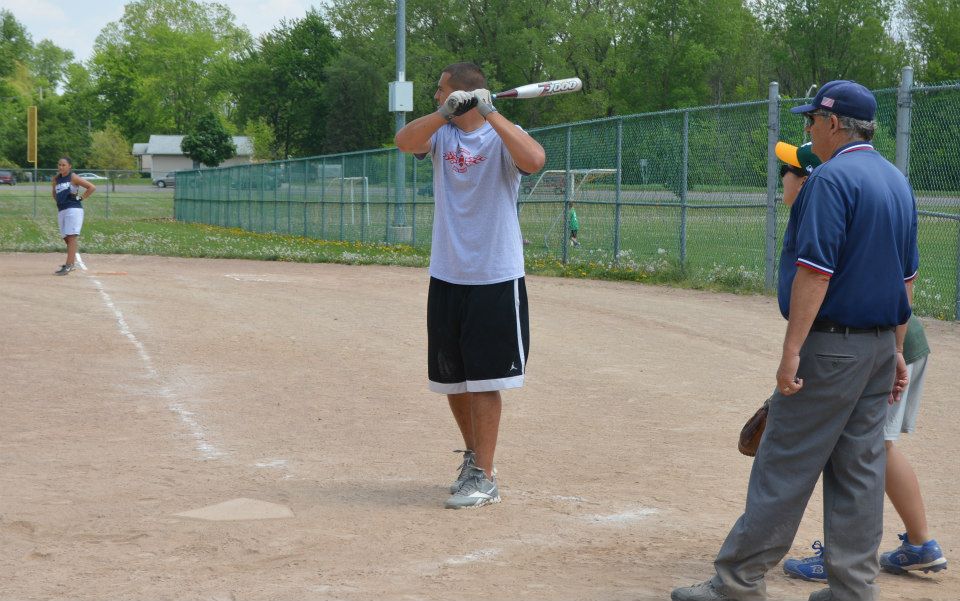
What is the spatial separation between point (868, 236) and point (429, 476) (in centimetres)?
293

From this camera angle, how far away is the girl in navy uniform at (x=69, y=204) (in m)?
16.7

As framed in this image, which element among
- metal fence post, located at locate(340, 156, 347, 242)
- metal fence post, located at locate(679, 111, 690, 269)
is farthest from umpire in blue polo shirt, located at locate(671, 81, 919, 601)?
metal fence post, located at locate(340, 156, 347, 242)

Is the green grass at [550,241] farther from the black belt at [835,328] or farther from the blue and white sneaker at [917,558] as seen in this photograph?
the black belt at [835,328]

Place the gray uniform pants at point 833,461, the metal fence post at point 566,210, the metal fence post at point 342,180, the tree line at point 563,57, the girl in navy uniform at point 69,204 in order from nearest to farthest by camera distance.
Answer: the gray uniform pants at point 833,461, the girl in navy uniform at point 69,204, the metal fence post at point 566,210, the metal fence post at point 342,180, the tree line at point 563,57

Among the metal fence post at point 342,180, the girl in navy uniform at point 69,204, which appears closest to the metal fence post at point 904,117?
the girl in navy uniform at point 69,204

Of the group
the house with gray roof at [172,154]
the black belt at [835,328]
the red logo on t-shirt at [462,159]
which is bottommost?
the black belt at [835,328]

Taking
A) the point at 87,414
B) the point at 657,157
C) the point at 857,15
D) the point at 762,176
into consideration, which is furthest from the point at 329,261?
the point at 857,15

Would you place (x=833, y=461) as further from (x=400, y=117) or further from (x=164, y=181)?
(x=164, y=181)

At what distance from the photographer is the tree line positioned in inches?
2650

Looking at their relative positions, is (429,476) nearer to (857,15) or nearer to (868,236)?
(868,236)

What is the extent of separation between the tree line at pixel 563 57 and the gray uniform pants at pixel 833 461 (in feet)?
200

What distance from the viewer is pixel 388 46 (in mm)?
76688

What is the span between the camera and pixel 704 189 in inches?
640

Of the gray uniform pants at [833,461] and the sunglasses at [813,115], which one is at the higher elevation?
the sunglasses at [813,115]
